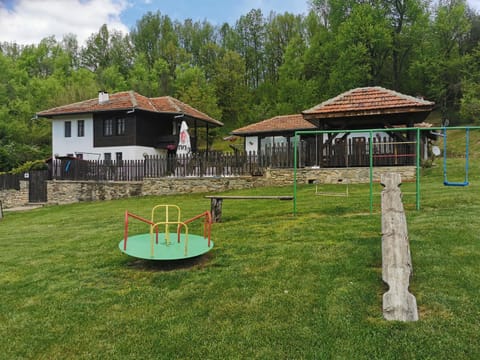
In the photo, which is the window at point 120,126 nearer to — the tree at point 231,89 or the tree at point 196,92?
the tree at point 196,92

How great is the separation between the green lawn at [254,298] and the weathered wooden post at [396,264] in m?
0.14

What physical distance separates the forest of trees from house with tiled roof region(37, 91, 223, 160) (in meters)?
7.29

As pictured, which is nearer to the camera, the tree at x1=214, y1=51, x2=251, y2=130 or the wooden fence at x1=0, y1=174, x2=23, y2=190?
the wooden fence at x1=0, y1=174, x2=23, y2=190

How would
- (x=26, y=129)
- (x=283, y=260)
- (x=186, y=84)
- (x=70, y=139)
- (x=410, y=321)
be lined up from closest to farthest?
(x=410, y=321) → (x=283, y=260) → (x=70, y=139) → (x=26, y=129) → (x=186, y=84)

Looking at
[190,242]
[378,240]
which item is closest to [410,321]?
[378,240]

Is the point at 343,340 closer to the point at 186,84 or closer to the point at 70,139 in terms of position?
the point at 70,139

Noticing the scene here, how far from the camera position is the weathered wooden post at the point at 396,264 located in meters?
3.74

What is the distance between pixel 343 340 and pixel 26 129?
42.0 meters

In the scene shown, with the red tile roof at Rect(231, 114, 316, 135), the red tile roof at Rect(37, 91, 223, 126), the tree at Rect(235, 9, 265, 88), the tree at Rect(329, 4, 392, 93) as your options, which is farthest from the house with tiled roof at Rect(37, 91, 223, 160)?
the tree at Rect(235, 9, 265, 88)

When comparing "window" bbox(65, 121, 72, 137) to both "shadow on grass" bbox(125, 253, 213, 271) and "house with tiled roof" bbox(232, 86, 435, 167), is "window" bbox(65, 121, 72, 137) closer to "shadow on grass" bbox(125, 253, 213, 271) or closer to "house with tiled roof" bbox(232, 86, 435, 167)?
"house with tiled roof" bbox(232, 86, 435, 167)

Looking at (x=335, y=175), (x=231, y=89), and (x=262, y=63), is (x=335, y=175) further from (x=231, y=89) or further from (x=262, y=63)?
(x=262, y=63)

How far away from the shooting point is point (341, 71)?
40.1m

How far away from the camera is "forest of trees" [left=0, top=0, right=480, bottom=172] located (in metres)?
39.6

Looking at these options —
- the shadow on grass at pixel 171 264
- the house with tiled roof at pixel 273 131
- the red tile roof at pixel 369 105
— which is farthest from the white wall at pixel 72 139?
the shadow on grass at pixel 171 264
